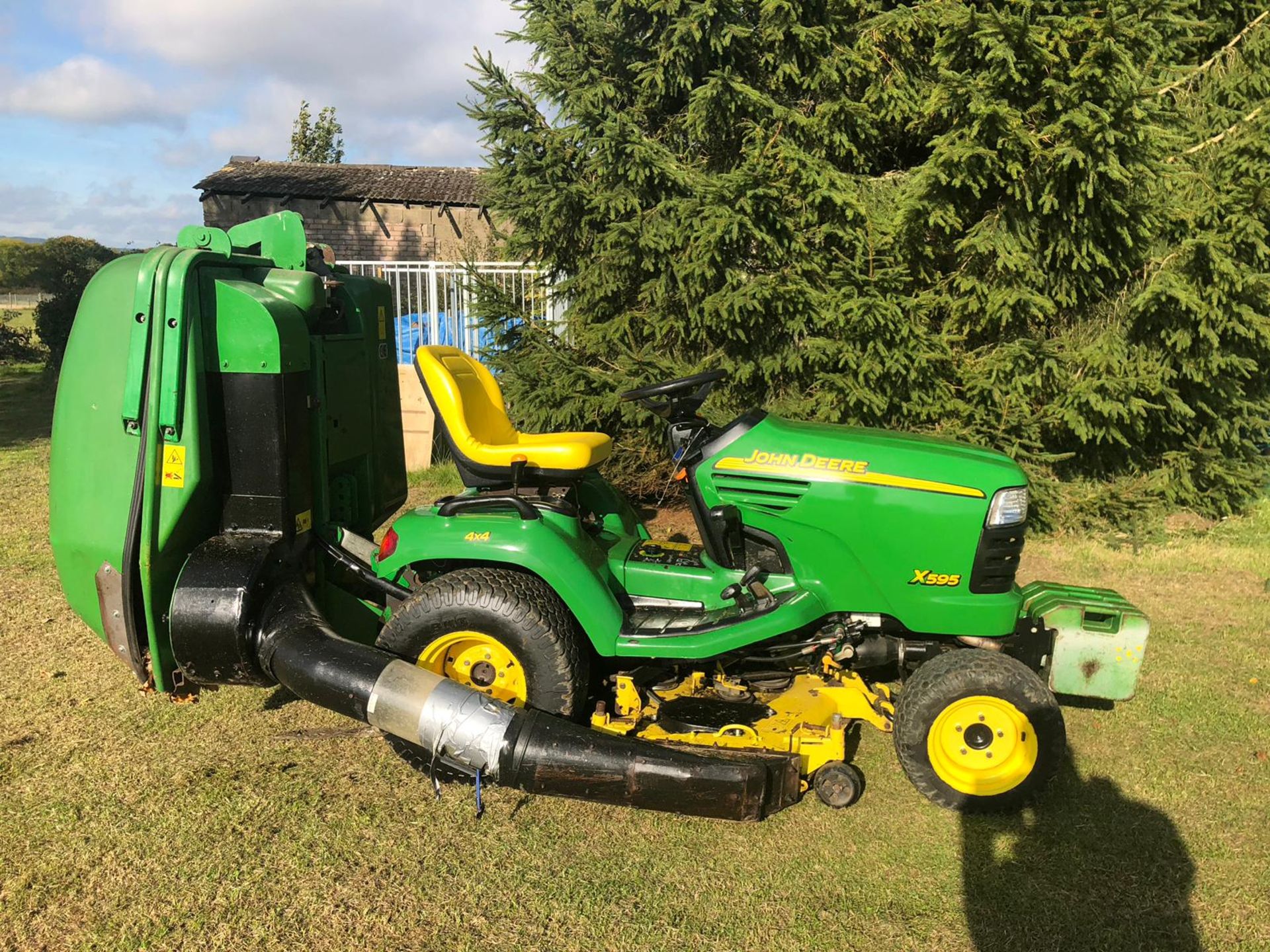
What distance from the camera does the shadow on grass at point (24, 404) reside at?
1037 cm

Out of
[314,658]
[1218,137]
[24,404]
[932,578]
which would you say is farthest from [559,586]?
[24,404]

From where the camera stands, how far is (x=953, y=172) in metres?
5.62

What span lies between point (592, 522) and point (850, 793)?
5.10 ft

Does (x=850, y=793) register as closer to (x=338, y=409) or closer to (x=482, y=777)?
(x=482, y=777)

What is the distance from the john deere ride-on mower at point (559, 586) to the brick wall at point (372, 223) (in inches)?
792

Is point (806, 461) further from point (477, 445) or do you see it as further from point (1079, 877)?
point (1079, 877)

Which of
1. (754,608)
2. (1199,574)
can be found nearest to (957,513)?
(754,608)

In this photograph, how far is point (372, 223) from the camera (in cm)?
2297

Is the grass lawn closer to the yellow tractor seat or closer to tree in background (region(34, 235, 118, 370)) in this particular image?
the yellow tractor seat

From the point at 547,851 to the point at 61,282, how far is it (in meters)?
20.1

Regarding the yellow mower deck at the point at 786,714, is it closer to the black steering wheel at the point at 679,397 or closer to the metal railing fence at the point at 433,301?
the black steering wheel at the point at 679,397

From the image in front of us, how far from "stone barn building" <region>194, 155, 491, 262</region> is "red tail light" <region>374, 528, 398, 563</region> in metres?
19.9

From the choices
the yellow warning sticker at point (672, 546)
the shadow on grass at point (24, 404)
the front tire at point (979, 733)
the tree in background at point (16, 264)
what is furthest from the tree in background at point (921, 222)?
the tree in background at point (16, 264)

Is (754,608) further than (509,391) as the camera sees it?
No
